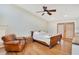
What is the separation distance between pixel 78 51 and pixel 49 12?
0.97 metres

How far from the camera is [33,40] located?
237 centimetres

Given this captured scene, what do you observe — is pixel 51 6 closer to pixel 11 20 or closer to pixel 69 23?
pixel 69 23

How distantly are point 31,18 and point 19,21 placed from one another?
0.25 meters

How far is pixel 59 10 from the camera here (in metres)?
2.28

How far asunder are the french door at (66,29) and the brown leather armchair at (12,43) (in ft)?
2.68

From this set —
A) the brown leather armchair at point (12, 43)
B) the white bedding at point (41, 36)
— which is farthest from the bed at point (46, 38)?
the brown leather armchair at point (12, 43)

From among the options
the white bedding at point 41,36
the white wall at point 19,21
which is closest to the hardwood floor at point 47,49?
the white bedding at point 41,36

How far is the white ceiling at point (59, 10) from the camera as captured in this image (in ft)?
7.36

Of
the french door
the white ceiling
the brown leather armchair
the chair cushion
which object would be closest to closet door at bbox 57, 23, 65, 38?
the french door

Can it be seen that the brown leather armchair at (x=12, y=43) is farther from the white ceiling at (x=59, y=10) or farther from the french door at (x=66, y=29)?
the french door at (x=66, y=29)

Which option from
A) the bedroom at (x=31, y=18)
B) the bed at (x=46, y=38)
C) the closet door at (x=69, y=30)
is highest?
the bedroom at (x=31, y=18)

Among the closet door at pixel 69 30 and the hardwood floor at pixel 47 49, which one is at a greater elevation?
the closet door at pixel 69 30

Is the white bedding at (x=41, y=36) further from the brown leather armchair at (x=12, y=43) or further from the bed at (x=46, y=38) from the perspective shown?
the brown leather armchair at (x=12, y=43)
